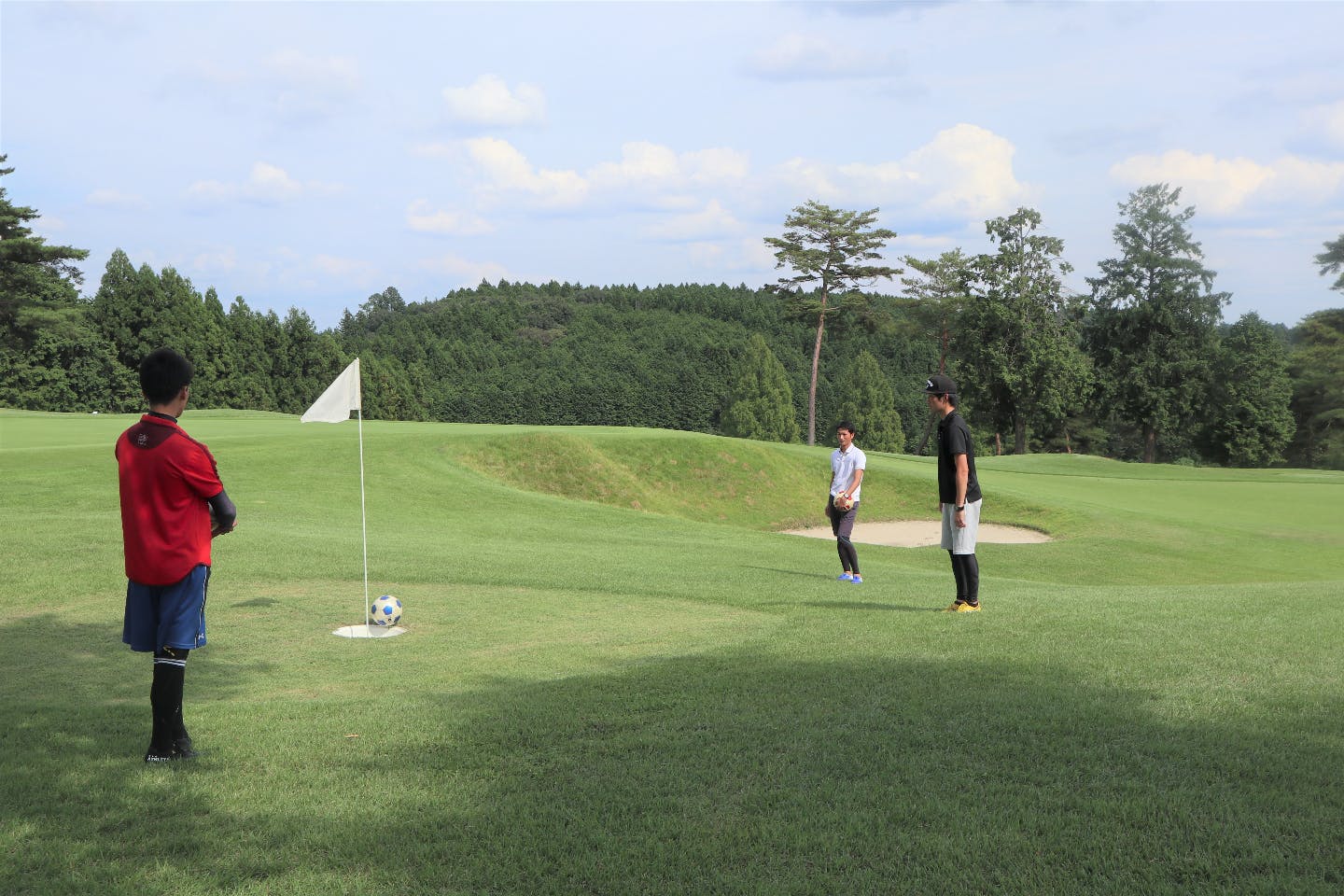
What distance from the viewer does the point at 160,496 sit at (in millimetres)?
5742

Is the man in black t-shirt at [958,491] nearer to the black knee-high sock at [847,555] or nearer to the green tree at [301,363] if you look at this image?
the black knee-high sock at [847,555]

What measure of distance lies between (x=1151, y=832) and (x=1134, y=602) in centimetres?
723

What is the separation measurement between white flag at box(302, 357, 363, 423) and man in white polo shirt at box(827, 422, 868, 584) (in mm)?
6546

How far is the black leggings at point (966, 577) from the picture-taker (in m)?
10.1

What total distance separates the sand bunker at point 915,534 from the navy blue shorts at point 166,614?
1861 cm

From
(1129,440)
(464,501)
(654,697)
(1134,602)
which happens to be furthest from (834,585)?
(1129,440)

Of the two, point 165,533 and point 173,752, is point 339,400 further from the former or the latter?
point 173,752

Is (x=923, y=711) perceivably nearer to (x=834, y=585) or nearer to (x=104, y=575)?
(x=834, y=585)

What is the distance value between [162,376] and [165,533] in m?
0.91

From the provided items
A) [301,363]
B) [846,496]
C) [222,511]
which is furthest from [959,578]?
[301,363]

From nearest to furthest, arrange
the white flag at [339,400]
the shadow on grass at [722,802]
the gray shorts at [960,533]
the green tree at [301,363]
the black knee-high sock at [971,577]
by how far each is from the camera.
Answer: the shadow on grass at [722,802] < the white flag at [339,400] < the black knee-high sock at [971,577] < the gray shorts at [960,533] < the green tree at [301,363]

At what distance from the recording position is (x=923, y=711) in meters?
6.20

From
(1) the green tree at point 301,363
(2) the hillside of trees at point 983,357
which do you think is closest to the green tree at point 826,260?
(2) the hillside of trees at point 983,357

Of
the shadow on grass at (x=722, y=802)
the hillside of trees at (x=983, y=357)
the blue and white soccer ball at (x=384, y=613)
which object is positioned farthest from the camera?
the hillside of trees at (x=983, y=357)
